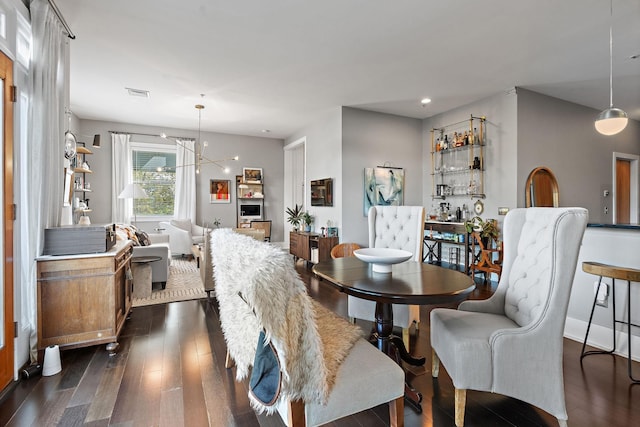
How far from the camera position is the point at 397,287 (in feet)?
5.37

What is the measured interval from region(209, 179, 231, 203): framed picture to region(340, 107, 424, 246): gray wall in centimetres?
354

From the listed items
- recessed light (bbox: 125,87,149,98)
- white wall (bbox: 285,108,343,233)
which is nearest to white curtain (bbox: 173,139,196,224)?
recessed light (bbox: 125,87,149,98)

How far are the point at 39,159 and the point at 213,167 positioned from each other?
17.7 feet

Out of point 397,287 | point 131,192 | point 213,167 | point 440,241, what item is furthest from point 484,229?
point 131,192

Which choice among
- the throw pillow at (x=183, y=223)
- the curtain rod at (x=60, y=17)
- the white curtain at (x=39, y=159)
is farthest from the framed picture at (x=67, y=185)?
the throw pillow at (x=183, y=223)

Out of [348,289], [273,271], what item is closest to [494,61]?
[348,289]

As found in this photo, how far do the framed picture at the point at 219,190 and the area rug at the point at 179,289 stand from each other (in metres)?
2.36

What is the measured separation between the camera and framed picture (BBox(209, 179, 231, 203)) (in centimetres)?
757

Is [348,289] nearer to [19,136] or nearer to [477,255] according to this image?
[19,136]

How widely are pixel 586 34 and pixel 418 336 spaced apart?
357 centimetres

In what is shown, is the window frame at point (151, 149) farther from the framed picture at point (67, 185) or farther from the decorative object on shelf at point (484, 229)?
the decorative object on shelf at point (484, 229)

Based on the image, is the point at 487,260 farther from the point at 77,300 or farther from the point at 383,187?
the point at 77,300

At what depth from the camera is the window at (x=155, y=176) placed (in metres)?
6.94

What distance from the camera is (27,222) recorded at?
7.32 ft
